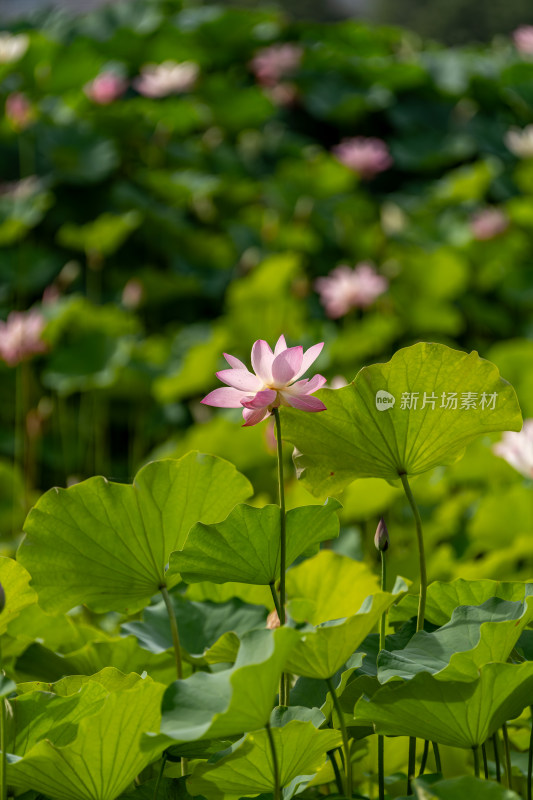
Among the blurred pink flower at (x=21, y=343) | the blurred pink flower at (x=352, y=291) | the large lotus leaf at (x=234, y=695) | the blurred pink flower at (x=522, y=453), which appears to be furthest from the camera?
the blurred pink flower at (x=352, y=291)

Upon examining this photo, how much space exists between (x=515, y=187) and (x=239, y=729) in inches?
99.8

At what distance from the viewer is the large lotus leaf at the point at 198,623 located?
565 millimetres

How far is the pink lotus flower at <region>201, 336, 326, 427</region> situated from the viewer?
1.44 feet

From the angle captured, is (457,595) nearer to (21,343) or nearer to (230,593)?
(230,593)

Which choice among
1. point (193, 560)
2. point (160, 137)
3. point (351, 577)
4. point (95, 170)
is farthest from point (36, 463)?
point (193, 560)

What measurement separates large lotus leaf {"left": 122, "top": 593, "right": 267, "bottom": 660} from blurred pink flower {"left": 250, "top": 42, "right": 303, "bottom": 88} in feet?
8.18

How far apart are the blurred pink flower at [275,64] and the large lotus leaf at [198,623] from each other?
249cm

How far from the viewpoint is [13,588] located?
0.46 meters

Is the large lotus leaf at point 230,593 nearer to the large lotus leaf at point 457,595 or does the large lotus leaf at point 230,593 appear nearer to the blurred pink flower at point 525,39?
the large lotus leaf at point 457,595

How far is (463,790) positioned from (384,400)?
0.62 ft

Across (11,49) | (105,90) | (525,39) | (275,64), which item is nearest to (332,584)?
(105,90)

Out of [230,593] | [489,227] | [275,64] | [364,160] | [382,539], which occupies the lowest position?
[489,227]

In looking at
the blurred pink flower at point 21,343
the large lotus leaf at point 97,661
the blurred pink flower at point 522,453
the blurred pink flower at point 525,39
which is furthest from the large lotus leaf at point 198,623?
the blurred pink flower at point 525,39

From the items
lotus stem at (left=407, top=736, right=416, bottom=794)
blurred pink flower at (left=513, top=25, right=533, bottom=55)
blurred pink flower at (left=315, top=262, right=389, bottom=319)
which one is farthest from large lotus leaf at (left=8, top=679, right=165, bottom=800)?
blurred pink flower at (left=513, top=25, right=533, bottom=55)
